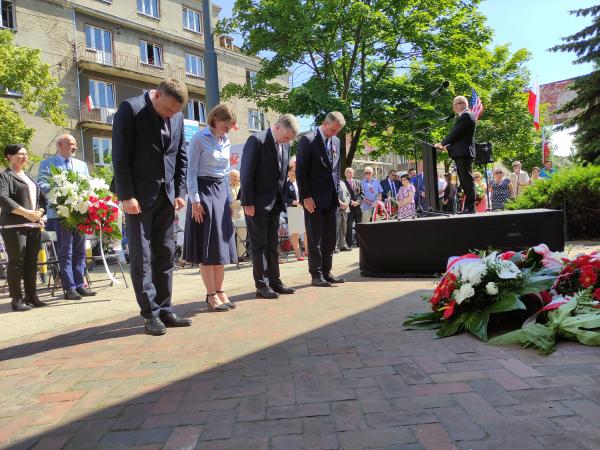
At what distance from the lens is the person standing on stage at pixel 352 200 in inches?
460

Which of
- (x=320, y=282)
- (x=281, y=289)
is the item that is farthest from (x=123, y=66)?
(x=281, y=289)

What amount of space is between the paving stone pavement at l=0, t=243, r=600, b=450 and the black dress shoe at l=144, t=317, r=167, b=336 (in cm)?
8

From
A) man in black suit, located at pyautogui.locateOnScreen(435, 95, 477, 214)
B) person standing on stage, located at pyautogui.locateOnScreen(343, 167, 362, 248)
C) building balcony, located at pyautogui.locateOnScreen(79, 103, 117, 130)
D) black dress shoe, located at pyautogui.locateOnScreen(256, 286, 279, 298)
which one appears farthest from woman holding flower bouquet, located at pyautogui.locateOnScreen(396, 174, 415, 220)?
building balcony, located at pyautogui.locateOnScreen(79, 103, 117, 130)

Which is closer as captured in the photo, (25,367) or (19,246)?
(25,367)

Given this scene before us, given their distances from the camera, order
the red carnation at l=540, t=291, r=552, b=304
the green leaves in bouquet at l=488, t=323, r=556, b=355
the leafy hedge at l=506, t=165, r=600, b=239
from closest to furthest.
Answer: the green leaves in bouquet at l=488, t=323, r=556, b=355 → the red carnation at l=540, t=291, r=552, b=304 → the leafy hedge at l=506, t=165, r=600, b=239

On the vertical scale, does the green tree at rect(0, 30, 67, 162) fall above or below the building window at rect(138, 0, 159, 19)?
below

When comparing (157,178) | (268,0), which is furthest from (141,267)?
(268,0)

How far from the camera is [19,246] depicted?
550cm

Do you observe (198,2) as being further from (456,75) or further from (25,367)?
(25,367)

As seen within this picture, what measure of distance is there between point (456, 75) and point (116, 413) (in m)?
20.5

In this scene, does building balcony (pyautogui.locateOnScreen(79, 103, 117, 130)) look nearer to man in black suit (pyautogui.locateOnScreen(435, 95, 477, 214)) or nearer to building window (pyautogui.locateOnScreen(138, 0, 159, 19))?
building window (pyautogui.locateOnScreen(138, 0, 159, 19))

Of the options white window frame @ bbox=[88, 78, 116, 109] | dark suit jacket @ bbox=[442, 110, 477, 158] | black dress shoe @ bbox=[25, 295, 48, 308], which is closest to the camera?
black dress shoe @ bbox=[25, 295, 48, 308]

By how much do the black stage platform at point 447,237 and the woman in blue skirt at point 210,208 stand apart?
2.33 metres

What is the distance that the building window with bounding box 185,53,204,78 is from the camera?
33656mm
